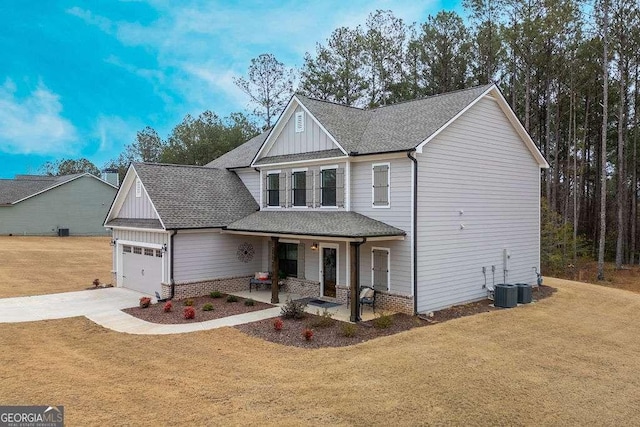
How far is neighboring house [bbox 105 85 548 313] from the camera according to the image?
14617 millimetres

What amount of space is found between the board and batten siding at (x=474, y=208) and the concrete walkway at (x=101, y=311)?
19.0ft

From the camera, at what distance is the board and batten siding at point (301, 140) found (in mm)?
17000

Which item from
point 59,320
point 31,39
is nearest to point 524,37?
point 59,320

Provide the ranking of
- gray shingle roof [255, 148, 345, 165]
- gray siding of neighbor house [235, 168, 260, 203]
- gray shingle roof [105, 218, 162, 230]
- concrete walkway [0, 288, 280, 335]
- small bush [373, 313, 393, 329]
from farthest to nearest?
gray siding of neighbor house [235, 168, 260, 203] → gray shingle roof [105, 218, 162, 230] → gray shingle roof [255, 148, 345, 165] → concrete walkway [0, 288, 280, 335] → small bush [373, 313, 393, 329]

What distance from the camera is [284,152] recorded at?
61.4 feet

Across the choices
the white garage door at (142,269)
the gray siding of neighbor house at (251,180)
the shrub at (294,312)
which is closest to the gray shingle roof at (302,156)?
the gray siding of neighbor house at (251,180)

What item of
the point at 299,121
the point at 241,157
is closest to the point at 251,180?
the point at 241,157

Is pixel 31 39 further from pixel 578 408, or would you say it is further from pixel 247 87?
pixel 578 408

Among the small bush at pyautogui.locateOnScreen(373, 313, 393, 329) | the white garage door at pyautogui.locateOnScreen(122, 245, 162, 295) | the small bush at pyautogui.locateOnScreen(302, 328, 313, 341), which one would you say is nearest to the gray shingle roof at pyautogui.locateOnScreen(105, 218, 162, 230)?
the white garage door at pyautogui.locateOnScreen(122, 245, 162, 295)

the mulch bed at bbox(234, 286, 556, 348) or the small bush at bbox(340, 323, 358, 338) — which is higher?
the small bush at bbox(340, 323, 358, 338)

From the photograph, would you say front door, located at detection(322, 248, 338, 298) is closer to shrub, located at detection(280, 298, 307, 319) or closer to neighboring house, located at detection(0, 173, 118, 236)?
shrub, located at detection(280, 298, 307, 319)

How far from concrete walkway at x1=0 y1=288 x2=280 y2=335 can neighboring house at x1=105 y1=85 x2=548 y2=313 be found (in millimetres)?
1597

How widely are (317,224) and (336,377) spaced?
7271 mm

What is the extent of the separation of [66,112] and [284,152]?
65.0 metres
